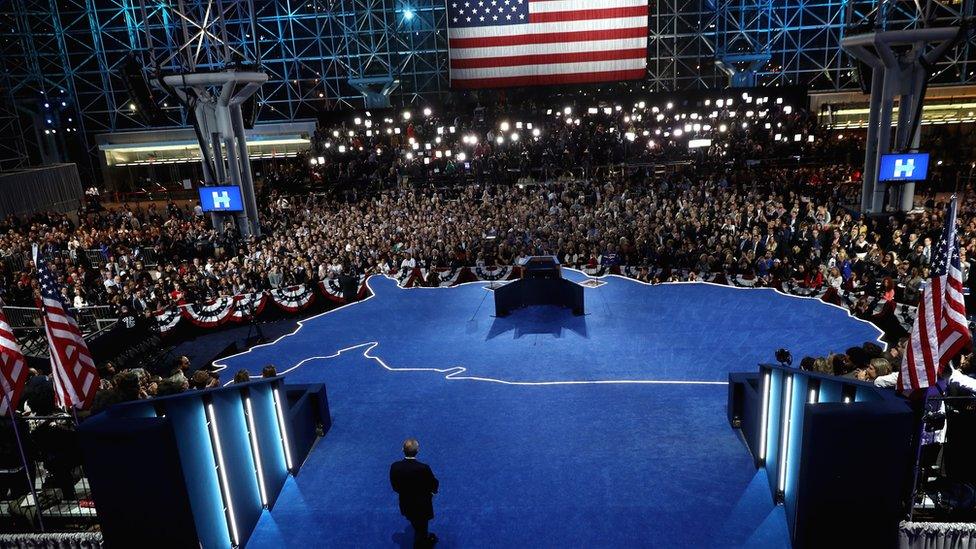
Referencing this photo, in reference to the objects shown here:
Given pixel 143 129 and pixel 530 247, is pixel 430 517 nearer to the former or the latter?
pixel 530 247

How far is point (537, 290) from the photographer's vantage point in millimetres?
15539

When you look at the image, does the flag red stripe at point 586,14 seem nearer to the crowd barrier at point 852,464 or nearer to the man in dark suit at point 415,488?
the crowd barrier at point 852,464

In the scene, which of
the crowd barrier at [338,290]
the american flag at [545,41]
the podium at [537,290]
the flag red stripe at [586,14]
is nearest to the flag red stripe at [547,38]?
the american flag at [545,41]

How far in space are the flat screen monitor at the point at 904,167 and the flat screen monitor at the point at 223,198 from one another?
65.6 feet

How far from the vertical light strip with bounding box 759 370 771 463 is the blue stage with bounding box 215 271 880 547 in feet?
0.88

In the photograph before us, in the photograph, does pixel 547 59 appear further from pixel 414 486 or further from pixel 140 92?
pixel 414 486

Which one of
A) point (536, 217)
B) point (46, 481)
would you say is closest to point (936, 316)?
point (46, 481)

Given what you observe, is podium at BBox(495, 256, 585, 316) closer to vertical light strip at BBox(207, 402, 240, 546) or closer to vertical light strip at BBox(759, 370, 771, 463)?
vertical light strip at BBox(759, 370, 771, 463)

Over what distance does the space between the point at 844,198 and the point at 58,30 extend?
39.6 meters

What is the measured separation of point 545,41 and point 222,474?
27191mm

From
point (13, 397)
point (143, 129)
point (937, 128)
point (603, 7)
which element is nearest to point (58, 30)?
point (143, 129)

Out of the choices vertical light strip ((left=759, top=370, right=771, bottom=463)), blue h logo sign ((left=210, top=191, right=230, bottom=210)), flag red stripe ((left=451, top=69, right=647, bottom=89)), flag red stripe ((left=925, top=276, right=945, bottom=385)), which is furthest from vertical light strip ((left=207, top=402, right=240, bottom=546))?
flag red stripe ((left=451, top=69, right=647, bottom=89))

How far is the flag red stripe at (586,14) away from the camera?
95.6ft

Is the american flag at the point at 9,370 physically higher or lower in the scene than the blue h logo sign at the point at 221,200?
lower
